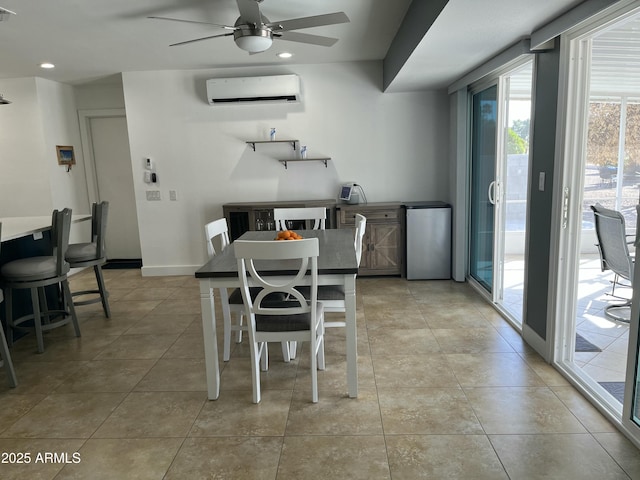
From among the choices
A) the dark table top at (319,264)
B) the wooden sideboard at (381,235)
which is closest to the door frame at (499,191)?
the wooden sideboard at (381,235)

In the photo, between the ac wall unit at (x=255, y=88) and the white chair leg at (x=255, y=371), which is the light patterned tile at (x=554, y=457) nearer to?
the white chair leg at (x=255, y=371)

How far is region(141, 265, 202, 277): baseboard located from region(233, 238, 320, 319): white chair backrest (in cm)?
327

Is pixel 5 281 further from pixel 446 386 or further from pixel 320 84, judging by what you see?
pixel 320 84

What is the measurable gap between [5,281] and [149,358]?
4.03 feet

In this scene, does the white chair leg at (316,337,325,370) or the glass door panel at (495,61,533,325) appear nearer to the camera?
the white chair leg at (316,337,325,370)

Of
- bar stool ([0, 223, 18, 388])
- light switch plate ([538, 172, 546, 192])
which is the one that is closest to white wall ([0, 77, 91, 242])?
bar stool ([0, 223, 18, 388])

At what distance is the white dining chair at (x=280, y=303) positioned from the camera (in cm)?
229

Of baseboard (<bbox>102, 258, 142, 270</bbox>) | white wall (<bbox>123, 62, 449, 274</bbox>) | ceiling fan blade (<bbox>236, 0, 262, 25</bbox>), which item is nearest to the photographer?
ceiling fan blade (<bbox>236, 0, 262, 25</bbox>)

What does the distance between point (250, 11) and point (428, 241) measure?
3.15m

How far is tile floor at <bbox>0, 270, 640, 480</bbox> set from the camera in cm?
201

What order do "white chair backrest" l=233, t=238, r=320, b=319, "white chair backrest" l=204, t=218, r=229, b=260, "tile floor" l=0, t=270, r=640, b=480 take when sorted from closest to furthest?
"tile floor" l=0, t=270, r=640, b=480 < "white chair backrest" l=233, t=238, r=320, b=319 < "white chair backrest" l=204, t=218, r=229, b=260

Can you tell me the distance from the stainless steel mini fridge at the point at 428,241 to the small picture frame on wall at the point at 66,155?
4306 millimetres

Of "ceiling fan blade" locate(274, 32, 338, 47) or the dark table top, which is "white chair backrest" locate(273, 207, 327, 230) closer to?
the dark table top

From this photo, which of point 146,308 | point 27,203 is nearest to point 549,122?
point 146,308
